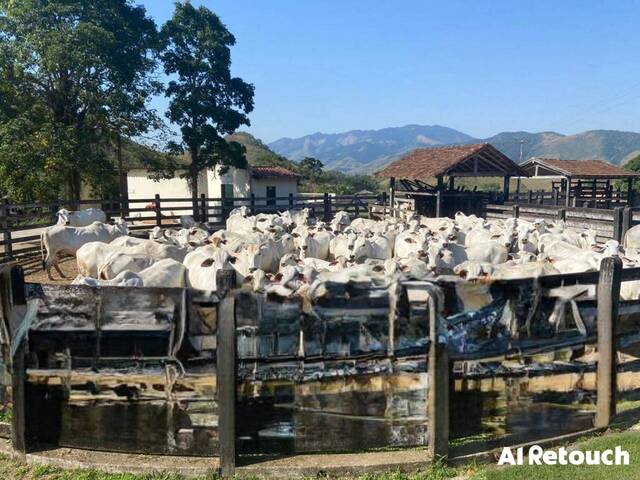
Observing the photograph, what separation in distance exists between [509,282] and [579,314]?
2.75 ft

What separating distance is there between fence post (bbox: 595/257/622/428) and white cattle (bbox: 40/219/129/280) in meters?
11.9

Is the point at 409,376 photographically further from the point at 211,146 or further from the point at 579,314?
the point at 211,146

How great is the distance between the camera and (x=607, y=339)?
15.4 ft

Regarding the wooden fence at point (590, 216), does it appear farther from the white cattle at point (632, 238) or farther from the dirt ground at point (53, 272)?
the dirt ground at point (53, 272)

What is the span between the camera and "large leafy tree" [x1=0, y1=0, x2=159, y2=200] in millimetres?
18516

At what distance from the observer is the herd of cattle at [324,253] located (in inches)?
312

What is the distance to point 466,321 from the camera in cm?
447

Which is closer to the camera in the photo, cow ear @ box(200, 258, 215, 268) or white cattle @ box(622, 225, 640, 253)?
cow ear @ box(200, 258, 215, 268)

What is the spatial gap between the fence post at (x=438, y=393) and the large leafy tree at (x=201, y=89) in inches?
848

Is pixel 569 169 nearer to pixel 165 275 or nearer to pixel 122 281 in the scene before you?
pixel 165 275

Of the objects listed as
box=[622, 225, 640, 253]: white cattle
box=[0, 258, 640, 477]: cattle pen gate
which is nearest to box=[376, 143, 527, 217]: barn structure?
box=[622, 225, 640, 253]: white cattle

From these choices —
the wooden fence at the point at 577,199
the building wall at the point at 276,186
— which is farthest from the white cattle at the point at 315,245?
the building wall at the point at 276,186

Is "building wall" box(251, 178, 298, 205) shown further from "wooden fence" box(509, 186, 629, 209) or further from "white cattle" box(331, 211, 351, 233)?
"white cattle" box(331, 211, 351, 233)

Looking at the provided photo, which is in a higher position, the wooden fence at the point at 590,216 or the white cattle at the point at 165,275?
the wooden fence at the point at 590,216
